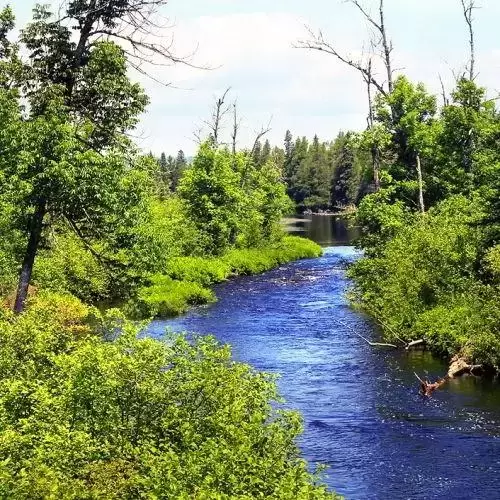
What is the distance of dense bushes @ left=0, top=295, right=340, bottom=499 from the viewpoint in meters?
9.90

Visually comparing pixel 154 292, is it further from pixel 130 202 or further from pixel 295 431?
pixel 295 431

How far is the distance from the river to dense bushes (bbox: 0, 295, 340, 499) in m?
4.13

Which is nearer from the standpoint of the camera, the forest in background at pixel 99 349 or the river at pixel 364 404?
the forest in background at pixel 99 349

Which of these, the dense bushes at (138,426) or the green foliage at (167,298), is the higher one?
the dense bushes at (138,426)

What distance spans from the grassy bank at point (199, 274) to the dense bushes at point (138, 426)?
14.9 metres

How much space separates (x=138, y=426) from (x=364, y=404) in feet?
42.1

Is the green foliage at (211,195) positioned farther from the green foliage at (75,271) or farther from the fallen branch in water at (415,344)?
the fallen branch in water at (415,344)

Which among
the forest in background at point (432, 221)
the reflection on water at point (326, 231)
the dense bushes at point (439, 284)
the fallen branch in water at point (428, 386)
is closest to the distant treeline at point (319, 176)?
the reflection on water at point (326, 231)

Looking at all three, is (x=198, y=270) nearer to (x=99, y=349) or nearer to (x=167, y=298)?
(x=167, y=298)

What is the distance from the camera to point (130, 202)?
21625mm

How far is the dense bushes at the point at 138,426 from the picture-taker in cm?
990

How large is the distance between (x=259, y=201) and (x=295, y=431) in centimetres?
5908

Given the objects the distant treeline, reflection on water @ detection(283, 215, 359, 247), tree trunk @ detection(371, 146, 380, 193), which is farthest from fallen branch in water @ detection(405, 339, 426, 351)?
the distant treeline

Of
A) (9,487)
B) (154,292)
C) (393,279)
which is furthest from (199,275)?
(9,487)
